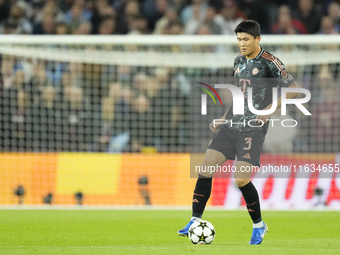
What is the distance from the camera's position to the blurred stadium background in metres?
8.90

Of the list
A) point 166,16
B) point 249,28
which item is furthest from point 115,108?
point 249,28

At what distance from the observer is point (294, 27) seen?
468 inches

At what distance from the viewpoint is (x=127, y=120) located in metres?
10.2

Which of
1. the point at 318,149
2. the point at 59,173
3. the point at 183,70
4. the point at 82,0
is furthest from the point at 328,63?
the point at 82,0

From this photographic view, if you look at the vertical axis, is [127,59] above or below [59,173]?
above

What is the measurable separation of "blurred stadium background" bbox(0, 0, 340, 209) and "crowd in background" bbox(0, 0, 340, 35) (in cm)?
5
